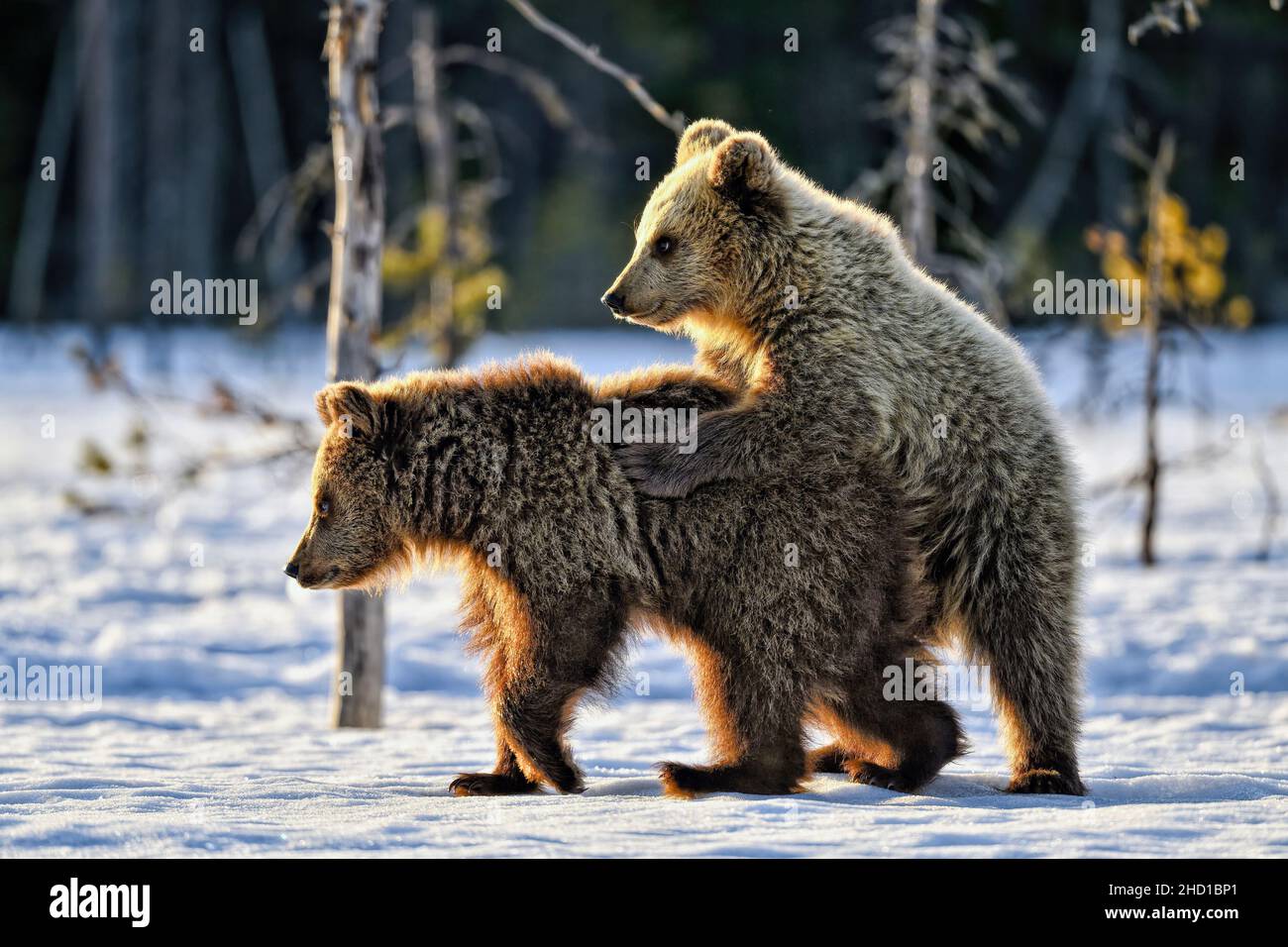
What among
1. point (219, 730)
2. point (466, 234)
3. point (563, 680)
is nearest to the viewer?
point (563, 680)

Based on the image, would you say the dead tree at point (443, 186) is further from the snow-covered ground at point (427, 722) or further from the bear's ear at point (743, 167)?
the bear's ear at point (743, 167)

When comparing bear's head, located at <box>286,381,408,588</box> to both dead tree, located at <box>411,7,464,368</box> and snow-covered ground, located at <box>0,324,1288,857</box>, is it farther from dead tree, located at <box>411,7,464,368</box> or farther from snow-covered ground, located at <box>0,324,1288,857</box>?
dead tree, located at <box>411,7,464,368</box>

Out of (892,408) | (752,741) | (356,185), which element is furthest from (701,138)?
(752,741)

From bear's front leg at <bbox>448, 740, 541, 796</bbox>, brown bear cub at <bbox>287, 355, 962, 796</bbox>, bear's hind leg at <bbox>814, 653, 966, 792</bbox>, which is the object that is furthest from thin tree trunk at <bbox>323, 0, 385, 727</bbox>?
bear's hind leg at <bbox>814, 653, 966, 792</bbox>

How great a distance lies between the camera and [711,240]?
5508 mm

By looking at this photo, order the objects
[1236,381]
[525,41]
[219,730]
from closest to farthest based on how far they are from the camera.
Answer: [219,730] < [1236,381] < [525,41]

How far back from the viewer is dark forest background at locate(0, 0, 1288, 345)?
29406 millimetres

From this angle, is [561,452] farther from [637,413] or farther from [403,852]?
[403,852]

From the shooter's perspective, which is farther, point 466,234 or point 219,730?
point 466,234

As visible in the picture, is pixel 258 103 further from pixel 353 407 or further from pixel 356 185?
pixel 353 407

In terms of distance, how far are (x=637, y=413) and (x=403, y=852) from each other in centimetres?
182

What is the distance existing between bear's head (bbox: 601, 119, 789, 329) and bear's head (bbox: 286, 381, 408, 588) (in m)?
0.96

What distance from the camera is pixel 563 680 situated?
5.00 metres

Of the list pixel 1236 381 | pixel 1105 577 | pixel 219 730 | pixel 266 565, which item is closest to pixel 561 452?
pixel 219 730
